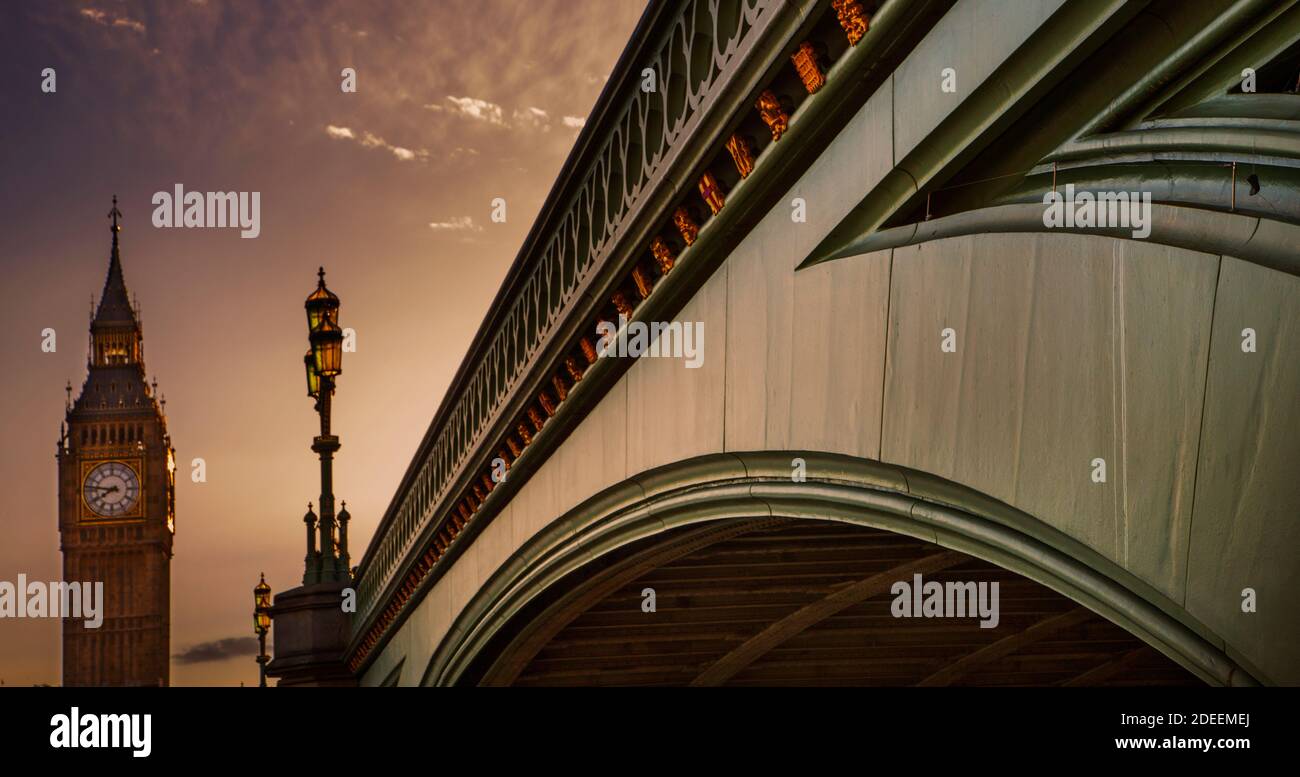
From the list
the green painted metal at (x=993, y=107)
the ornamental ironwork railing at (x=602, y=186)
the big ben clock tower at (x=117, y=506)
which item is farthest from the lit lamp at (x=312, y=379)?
the big ben clock tower at (x=117, y=506)

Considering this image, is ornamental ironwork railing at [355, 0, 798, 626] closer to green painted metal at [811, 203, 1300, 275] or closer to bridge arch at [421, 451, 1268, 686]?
bridge arch at [421, 451, 1268, 686]

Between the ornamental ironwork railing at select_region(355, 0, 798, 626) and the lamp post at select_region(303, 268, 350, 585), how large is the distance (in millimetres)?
2820

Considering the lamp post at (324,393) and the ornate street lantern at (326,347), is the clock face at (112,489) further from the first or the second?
the ornate street lantern at (326,347)

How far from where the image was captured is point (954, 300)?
501 cm

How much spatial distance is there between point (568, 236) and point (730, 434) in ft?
10.0

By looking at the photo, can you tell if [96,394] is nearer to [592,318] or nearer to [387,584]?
[387,584]

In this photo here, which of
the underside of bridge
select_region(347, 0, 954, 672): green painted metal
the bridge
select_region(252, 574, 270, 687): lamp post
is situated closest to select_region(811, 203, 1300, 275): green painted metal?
the bridge

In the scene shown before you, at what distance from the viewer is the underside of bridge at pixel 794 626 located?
39.1 ft

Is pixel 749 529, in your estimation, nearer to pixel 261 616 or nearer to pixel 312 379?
pixel 312 379

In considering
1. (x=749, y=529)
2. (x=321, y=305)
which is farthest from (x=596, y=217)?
(x=321, y=305)

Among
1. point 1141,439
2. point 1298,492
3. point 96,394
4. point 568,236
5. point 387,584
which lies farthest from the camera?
point 96,394

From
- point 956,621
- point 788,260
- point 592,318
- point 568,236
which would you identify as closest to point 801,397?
point 788,260

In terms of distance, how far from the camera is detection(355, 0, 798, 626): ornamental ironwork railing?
7.01 meters
